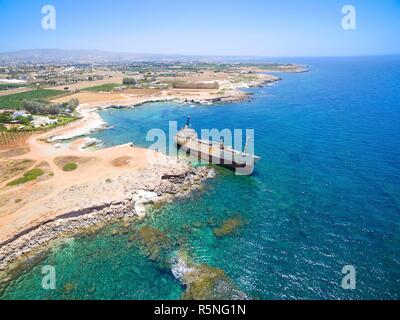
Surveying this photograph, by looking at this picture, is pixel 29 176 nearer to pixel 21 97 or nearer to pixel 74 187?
pixel 74 187

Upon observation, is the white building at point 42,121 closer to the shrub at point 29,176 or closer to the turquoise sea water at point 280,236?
the shrub at point 29,176

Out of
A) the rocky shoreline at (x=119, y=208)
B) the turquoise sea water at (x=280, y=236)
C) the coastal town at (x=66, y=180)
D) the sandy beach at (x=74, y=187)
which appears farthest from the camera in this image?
the coastal town at (x=66, y=180)

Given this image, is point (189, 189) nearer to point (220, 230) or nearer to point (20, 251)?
point (220, 230)

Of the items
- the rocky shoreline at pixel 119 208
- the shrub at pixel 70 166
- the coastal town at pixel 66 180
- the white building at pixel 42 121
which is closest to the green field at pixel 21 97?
the coastal town at pixel 66 180

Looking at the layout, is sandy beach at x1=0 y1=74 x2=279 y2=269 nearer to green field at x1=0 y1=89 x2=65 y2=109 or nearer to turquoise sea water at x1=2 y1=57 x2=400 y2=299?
turquoise sea water at x1=2 y1=57 x2=400 y2=299

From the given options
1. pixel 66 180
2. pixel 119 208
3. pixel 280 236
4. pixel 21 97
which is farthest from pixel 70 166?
pixel 21 97

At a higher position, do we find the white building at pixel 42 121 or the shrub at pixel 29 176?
the white building at pixel 42 121

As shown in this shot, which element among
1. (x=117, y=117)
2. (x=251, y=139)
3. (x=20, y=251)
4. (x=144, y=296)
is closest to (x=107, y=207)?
(x=20, y=251)
